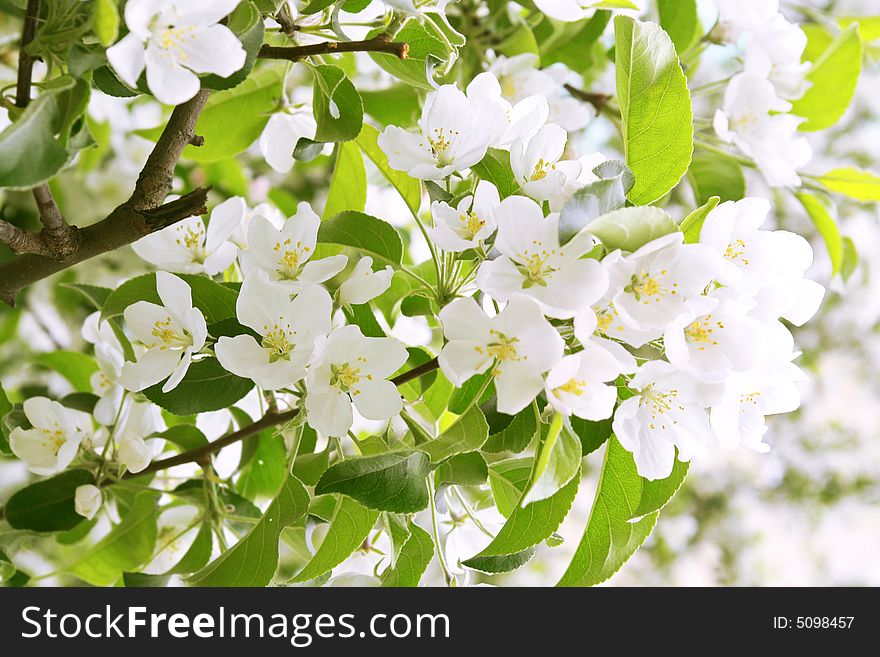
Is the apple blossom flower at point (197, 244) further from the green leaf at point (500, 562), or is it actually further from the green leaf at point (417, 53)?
the green leaf at point (500, 562)

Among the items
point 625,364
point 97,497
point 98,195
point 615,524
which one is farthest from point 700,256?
point 98,195

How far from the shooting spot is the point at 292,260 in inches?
18.1

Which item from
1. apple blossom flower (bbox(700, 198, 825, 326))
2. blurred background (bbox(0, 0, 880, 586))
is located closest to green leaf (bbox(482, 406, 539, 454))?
apple blossom flower (bbox(700, 198, 825, 326))

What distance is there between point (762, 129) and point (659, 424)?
0.34 m

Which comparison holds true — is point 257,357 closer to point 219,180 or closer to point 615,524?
point 615,524

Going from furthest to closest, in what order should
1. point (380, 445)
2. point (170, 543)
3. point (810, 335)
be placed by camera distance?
point (810, 335) → point (170, 543) → point (380, 445)

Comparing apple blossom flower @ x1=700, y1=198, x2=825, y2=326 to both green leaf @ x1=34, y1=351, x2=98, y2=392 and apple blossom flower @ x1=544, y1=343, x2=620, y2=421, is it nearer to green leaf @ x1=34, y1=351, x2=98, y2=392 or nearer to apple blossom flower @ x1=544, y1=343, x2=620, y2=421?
apple blossom flower @ x1=544, y1=343, x2=620, y2=421

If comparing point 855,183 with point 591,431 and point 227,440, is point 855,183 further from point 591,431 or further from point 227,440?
point 227,440

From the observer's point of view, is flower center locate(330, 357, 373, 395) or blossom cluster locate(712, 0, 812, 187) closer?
flower center locate(330, 357, 373, 395)

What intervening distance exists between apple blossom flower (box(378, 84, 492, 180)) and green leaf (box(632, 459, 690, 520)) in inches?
7.7

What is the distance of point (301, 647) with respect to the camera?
515mm

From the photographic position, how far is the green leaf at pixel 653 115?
439 mm

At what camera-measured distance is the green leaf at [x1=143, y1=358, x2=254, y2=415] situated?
47 cm

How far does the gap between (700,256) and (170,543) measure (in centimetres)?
45
